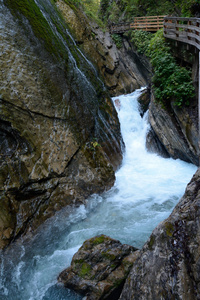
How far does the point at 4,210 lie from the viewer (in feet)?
17.4

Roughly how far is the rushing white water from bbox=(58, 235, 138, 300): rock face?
1.02 ft

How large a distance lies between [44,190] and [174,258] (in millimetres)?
4798

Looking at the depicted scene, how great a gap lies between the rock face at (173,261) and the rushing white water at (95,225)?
181 centimetres

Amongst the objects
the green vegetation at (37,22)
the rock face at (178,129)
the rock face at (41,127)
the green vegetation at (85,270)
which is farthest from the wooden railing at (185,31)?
the green vegetation at (85,270)

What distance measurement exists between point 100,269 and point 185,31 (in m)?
9.44

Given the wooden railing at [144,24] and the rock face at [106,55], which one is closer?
the rock face at [106,55]

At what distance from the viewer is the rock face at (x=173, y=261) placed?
90.3 inches

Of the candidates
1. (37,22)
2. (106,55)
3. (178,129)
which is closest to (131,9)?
(106,55)

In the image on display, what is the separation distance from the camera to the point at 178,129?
8.83 m

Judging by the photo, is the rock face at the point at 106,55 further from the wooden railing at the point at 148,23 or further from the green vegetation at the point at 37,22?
the green vegetation at the point at 37,22

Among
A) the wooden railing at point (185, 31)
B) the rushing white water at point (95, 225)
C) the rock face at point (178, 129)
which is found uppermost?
the wooden railing at point (185, 31)

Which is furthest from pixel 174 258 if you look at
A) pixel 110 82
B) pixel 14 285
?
pixel 110 82

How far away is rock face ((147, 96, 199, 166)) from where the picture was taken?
7.82m

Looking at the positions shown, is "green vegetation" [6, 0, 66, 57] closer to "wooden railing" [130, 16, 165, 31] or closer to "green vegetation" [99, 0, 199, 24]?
"green vegetation" [99, 0, 199, 24]
